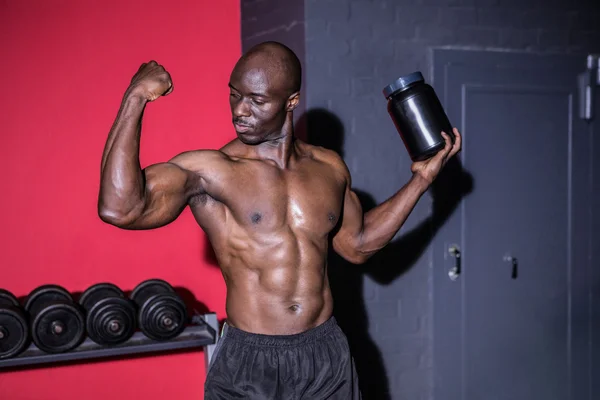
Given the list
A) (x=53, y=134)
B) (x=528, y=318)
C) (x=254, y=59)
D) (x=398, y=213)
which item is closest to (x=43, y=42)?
(x=53, y=134)

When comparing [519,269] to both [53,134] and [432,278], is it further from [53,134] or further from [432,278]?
[53,134]

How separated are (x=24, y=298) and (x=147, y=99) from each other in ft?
6.06

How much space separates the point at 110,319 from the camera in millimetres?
2904

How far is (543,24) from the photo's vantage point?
3617 mm

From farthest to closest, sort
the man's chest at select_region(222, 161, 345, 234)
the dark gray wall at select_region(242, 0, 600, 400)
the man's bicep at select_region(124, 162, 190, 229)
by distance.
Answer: the dark gray wall at select_region(242, 0, 600, 400) → the man's chest at select_region(222, 161, 345, 234) → the man's bicep at select_region(124, 162, 190, 229)

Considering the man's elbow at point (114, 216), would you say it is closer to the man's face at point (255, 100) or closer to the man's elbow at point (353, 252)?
the man's face at point (255, 100)

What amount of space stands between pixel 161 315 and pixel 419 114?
57.5 inches

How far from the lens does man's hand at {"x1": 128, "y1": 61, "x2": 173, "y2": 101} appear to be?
1838 millimetres

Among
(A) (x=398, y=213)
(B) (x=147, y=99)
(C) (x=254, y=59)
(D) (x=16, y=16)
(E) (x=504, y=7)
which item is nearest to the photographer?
(B) (x=147, y=99)

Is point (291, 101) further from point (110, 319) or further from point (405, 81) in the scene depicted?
point (110, 319)

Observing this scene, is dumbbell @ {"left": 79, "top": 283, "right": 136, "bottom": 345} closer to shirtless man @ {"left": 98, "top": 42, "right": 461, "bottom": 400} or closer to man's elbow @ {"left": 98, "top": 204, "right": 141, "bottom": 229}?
shirtless man @ {"left": 98, "top": 42, "right": 461, "bottom": 400}

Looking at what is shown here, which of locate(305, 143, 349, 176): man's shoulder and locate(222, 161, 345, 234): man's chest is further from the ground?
locate(305, 143, 349, 176): man's shoulder

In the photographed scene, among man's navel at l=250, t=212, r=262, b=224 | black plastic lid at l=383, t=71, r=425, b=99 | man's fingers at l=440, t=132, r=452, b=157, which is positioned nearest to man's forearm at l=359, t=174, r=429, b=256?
man's fingers at l=440, t=132, r=452, b=157

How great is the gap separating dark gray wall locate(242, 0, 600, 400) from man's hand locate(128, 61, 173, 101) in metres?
1.30
